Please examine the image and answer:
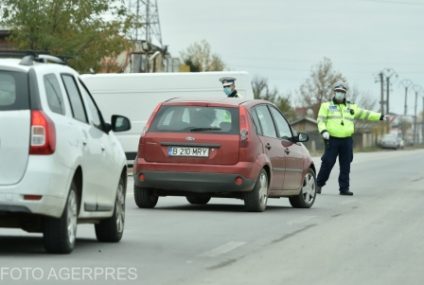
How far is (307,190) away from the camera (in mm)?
19672

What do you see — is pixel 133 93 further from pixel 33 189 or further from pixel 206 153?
pixel 33 189

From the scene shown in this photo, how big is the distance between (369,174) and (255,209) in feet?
58.8

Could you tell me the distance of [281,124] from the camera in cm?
1920

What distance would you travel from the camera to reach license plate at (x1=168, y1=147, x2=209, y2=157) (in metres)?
17.5

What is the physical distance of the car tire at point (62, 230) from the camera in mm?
10883

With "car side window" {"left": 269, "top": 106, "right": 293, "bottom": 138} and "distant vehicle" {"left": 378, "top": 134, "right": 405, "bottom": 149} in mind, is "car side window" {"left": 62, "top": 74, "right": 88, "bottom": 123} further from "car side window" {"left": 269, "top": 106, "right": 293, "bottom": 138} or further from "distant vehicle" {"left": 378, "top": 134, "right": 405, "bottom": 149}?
"distant vehicle" {"left": 378, "top": 134, "right": 405, "bottom": 149}

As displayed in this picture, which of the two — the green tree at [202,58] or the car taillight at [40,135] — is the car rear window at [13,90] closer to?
the car taillight at [40,135]

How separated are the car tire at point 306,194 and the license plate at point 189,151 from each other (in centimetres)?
233

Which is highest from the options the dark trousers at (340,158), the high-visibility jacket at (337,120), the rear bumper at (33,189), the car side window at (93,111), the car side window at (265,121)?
the car side window at (93,111)

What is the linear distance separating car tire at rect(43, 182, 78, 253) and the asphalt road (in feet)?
0.31

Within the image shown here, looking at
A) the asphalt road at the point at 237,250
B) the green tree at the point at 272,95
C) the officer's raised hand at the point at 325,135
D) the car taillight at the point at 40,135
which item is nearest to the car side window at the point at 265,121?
the asphalt road at the point at 237,250

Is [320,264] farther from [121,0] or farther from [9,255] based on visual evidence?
[121,0]

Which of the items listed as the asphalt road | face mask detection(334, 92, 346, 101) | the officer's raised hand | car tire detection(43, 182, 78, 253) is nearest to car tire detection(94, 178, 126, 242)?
the asphalt road

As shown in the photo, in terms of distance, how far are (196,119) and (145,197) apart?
1.27 m
